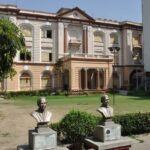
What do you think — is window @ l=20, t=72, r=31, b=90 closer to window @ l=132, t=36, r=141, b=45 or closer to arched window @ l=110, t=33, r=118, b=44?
arched window @ l=110, t=33, r=118, b=44

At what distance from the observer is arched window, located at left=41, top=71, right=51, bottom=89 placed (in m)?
40.2

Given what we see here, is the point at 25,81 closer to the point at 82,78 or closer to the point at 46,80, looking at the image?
the point at 46,80

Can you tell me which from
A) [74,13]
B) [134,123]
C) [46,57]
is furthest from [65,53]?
[134,123]

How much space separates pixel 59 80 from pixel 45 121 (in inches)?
1335

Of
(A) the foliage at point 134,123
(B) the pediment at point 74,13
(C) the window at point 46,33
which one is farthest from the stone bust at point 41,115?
(B) the pediment at point 74,13

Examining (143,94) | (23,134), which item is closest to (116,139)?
(23,134)

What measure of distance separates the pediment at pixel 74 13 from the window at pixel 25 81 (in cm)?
989

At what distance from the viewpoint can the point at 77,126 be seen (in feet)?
29.2

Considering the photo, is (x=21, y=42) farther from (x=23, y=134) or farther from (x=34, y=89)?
(x=34, y=89)

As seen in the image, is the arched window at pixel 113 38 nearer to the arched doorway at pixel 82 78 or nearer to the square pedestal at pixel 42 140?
the arched doorway at pixel 82 78

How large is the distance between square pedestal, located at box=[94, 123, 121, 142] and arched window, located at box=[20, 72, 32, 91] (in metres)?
31.7

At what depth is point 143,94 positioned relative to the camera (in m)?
34.8

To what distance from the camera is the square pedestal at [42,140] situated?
267 inches

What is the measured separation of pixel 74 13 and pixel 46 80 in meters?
10.8
